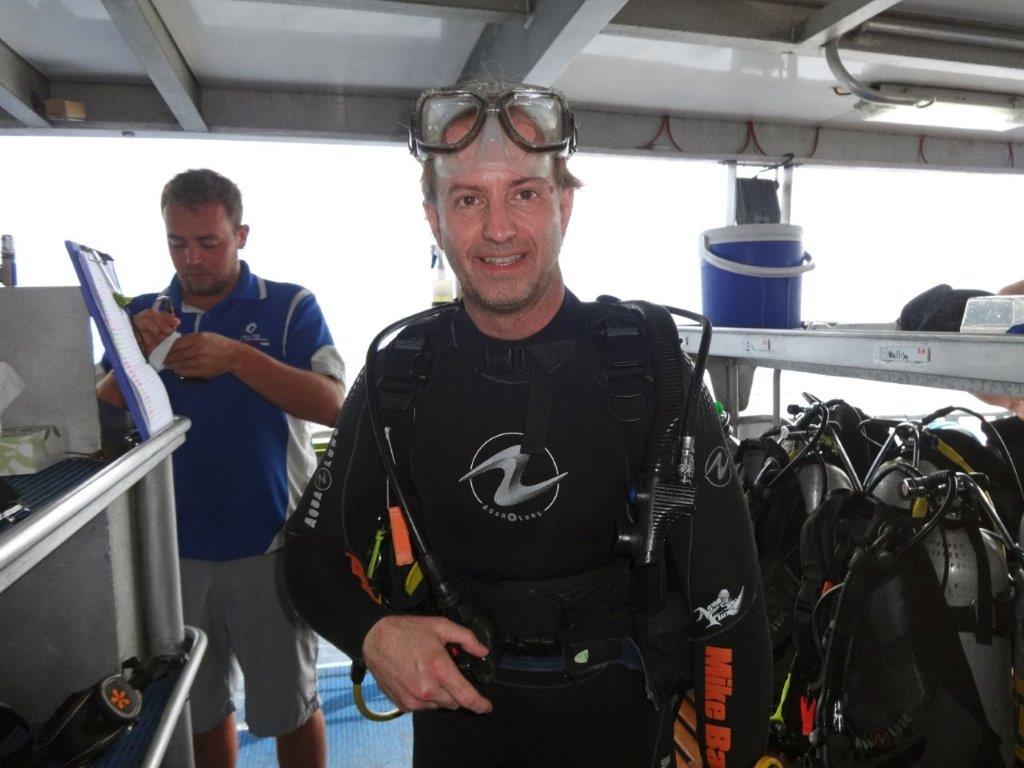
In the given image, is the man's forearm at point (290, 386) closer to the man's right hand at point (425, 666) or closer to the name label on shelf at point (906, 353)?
the man's right hand at point (425, 666)

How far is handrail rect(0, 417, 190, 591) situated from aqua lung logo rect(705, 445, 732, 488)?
92cm

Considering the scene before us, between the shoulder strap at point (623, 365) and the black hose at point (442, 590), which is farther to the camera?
the shoulder strap at point (623, 365)

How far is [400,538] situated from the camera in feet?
3.90

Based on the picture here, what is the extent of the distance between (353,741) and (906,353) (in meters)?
2.42

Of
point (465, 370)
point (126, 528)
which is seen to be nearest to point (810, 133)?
point (465, 370)

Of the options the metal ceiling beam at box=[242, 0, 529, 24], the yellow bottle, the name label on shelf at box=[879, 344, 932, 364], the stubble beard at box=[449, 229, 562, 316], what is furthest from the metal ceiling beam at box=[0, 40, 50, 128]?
the name label on shelf at box=[879, 344, 932, 364]

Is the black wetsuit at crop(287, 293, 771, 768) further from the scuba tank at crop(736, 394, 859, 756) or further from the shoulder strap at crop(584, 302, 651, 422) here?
the scuba tank at crop(736, 394, 859, 756)

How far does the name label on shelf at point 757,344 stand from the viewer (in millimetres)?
2191

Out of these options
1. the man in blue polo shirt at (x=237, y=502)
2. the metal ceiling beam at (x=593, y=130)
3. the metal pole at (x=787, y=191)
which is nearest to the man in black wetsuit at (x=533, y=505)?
the man in blue polo shirt at (x=237, y=502)

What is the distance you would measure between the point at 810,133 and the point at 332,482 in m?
5.17

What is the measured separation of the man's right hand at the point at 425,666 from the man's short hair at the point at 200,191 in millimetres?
1514

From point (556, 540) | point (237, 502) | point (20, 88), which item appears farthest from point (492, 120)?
point (20, 88)

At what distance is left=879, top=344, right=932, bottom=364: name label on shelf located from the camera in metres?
1.41

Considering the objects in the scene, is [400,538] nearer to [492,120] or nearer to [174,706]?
[174,706]
